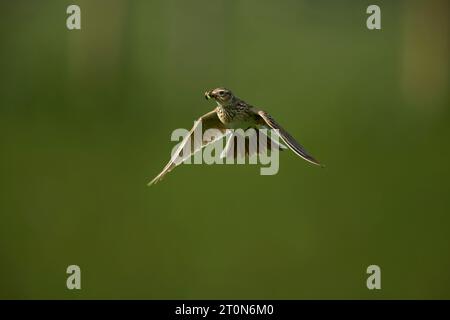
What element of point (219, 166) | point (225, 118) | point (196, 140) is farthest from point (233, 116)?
point (219, 166)

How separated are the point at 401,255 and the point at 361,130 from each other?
2.68ft

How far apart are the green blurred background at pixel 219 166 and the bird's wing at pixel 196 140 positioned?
4.27ft

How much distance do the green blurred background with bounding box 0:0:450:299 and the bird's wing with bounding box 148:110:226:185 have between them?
51.2 inches

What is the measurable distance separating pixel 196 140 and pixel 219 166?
199cm

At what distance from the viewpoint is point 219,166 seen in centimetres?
396

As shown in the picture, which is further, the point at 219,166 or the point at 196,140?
the point at 219,166

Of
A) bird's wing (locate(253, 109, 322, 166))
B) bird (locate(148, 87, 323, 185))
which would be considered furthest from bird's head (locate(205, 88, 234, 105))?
bird's wing (locate(253, 109, 322, 166))

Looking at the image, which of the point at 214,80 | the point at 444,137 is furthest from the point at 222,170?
the point at 444,137

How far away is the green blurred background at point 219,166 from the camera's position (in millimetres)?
3438

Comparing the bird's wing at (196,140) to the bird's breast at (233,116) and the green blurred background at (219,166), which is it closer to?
the bird's breast at (233,116)

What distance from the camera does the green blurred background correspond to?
3.44m

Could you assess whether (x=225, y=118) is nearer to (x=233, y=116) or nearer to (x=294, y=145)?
(x=233, y=116)

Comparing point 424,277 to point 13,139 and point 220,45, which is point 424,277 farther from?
point 13,139

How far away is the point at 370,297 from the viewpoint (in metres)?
3.17
